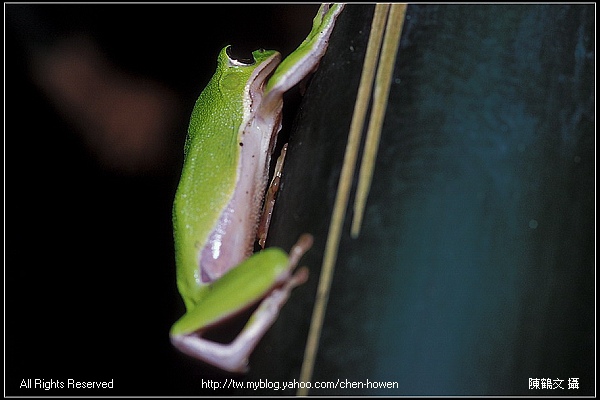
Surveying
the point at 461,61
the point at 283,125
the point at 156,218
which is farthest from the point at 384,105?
the point at 156,218

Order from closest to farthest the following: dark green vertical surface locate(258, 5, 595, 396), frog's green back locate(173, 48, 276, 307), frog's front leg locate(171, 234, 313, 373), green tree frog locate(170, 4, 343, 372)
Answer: dark green vertical surface locate(258, 5, 595, 396) → frog's front leg locate(171, 234, 313, 373) → green tree frog locate(170, 4, 343, 372) → frog's green back locate(173, 48, 276, 307)

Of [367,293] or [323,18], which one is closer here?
[367,293]

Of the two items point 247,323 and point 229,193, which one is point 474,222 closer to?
point 247,323

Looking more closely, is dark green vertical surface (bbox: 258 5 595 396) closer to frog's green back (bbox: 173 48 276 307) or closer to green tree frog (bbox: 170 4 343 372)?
green tree frog (bbox: 170 4 343 372)

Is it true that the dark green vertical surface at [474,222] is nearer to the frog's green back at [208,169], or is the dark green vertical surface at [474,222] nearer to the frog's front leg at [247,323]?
the frog's front leg at [247,323]

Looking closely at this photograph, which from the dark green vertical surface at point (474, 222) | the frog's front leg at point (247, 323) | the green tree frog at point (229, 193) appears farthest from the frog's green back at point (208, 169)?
the dark green vertical surface at point (474, 222)

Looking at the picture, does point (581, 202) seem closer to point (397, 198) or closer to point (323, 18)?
point (397, 198)

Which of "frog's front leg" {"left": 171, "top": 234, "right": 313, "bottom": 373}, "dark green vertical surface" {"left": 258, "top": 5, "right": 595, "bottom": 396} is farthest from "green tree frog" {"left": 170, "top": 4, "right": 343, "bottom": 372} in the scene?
"dark green vertical surface" {"left": 258, "top": 5, "right": 595, "bottom": 396}
